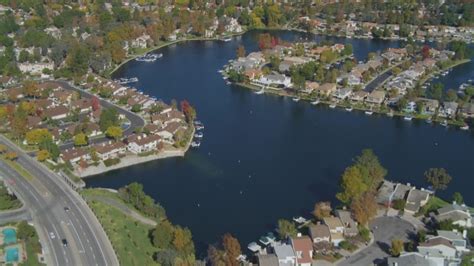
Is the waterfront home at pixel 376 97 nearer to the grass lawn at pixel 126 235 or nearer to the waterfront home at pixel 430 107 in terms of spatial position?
the waterfront home at pixel 430 107

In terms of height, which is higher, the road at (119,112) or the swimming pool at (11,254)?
the road at (119,112)

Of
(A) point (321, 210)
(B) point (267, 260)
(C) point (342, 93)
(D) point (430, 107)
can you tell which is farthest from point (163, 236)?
(D) point (430, 107)

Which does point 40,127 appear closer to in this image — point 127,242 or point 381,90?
point 127,242

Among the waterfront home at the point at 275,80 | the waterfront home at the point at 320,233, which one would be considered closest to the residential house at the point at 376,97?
the waterfront home at the point at 275,80

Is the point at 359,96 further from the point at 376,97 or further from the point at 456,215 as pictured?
the point at 456,215

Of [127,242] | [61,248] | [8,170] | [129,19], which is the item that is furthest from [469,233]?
[129,19]

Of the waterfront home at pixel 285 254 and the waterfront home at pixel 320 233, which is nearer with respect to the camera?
the waterfront home at pixel 285 254
